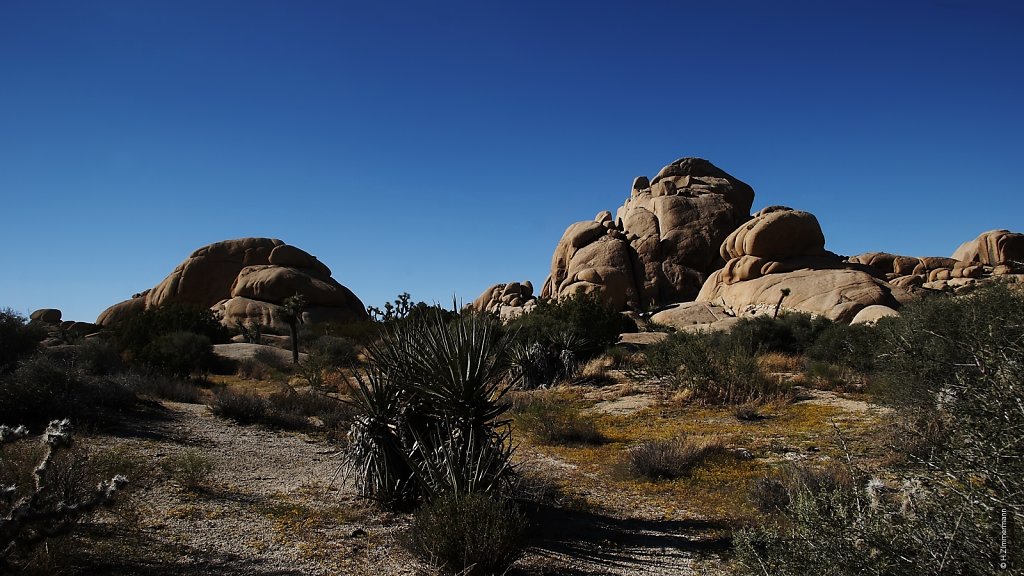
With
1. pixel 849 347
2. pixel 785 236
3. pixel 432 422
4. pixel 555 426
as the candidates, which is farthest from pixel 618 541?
pixel 785 236

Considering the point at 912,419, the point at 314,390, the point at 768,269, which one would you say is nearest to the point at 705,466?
the point at 912,419

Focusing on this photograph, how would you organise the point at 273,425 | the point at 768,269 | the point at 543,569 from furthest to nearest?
1. the point at 768,269
2. the point at 273,425
3. the point at 543,569

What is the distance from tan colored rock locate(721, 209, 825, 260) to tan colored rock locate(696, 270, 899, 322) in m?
→ 2.48

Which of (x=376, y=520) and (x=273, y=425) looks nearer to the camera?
(x=376, y=520)

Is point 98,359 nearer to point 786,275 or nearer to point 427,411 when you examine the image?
point 427,411

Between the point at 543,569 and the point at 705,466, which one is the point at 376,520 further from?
the point at 705,466

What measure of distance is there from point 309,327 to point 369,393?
32.6 meters

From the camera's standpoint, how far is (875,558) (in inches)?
121

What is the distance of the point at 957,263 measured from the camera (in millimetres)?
45062

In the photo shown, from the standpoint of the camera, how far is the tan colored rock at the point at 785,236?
4134 cm

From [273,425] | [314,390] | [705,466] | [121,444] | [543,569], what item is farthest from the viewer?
[314,390]

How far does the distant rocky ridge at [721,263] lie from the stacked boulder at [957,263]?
8 cm

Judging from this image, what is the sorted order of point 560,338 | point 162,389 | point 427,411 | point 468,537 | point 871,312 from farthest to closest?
1. point 871,312
2. point 560,338
3. point 162,389
4. point 427,411
5. point 468,537

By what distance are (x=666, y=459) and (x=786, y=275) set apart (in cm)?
3467
